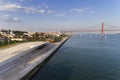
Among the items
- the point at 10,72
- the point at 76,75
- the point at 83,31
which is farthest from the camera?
the point at 83,31

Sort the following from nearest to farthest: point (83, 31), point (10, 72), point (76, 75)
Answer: point (10, 72) → point (76, 75) → point (83, 31)

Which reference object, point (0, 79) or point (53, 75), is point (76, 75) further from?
point (0, 79)

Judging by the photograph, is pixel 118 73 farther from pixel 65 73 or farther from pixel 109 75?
pixel 65 73

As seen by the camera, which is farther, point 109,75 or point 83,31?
point 83,31

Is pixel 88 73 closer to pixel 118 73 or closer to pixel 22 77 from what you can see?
pixel 118 73

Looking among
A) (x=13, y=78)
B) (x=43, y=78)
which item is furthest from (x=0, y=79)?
(x=43, y=78)

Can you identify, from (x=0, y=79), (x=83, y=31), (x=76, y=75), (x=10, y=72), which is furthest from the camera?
(x=83, y=31)

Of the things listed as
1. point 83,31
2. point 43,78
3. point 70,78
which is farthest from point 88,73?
point 83,31

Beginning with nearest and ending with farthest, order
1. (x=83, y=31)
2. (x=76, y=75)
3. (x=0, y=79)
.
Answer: (x=0, y=79) < (x=76, y=75) < (x=83, y=31)

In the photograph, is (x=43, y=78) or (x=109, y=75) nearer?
(x=43, y=78)
